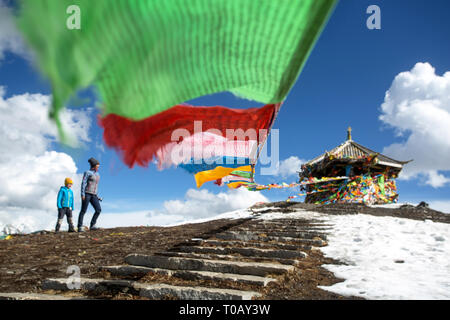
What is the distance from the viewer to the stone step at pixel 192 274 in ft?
12.8

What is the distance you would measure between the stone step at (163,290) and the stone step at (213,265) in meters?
0.78

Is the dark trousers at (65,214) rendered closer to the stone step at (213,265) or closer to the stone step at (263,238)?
the stone step at (263,238)

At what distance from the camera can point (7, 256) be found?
20.4ft

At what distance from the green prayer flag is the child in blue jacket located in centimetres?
889

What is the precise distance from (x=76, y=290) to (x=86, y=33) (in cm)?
388

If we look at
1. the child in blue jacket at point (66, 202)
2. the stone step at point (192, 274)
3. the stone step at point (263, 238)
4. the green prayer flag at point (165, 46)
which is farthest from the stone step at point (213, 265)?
the child in blue jacket at point (66, 202)

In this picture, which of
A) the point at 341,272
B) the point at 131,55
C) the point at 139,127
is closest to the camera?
the point at 131,55

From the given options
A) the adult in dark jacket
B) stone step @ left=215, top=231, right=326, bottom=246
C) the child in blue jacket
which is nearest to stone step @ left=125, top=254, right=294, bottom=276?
stone step @ left=215, top=231, right=326, bottom=246

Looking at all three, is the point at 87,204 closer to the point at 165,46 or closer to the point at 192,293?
the point at 192,293

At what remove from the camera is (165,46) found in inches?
61.9

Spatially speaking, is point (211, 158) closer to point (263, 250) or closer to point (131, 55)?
point (131, 55)

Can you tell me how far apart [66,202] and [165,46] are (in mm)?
9316

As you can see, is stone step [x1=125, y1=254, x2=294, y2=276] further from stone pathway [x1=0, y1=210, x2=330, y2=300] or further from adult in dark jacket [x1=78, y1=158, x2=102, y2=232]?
adult in dark jacket [x1=78, y1=158, x2=102, y2=232]
